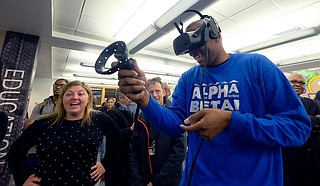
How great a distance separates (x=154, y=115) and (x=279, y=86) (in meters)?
0.46

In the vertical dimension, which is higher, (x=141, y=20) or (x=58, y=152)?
(x=141, y=20)

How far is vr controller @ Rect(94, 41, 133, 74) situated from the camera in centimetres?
59

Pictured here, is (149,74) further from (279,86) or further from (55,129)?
(279,86)

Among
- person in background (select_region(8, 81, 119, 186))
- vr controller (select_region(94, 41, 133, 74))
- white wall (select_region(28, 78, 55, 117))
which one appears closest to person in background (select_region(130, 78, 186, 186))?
person in background (select_region(8, 81, 119, 186))

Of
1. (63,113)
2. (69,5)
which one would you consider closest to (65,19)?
(69,5)

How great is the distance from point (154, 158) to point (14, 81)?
9.75 feet

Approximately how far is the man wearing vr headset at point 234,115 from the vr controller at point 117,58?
0.08 feet

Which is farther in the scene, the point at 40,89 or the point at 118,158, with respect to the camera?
the point at 40,89

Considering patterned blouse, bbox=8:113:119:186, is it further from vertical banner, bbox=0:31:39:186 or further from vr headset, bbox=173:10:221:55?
vertical banner, bbox=0:31:39:186

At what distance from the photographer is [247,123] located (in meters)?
0.51

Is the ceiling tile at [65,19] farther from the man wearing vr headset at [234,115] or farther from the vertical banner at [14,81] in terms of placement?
the man wearing vr headset at [234,115]

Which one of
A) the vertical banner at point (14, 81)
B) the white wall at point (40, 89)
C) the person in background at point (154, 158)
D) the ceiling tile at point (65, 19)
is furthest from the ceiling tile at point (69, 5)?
the white wall at point (40, 89)

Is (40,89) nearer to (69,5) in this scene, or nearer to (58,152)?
(69,5)

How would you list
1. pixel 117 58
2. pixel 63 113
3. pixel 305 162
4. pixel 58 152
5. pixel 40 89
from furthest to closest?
pixel 40 89, pixel 305 162, pixel 63 113, pixel 58 152, pixel 117 58
